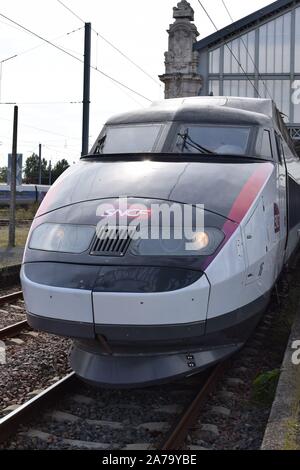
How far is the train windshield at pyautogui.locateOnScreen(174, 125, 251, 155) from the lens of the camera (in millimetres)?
5680

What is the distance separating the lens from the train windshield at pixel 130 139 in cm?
582

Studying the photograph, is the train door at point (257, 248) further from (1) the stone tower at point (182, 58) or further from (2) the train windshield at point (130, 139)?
(1) the stone tower at point (182, 58)

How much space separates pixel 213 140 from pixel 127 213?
182 centimetres

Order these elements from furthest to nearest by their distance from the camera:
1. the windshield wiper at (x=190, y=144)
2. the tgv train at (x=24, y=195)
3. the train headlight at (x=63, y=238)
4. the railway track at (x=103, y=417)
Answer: the tgv train at (x=24, y=195) < the windshield wiper at (x=190, y=144) < the train headlight at (x=63, y=238) < the railway track at (x=103, y=417)

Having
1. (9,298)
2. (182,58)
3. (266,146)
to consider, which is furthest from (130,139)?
(182,58)

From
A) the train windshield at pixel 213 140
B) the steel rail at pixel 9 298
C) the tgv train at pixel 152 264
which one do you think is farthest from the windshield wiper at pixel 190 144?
the steel rail at pixel 9 298

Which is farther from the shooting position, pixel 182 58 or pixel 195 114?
pixel 182 58

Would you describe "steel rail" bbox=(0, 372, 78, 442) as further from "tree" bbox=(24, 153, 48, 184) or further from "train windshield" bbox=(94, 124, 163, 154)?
"tree" bbox=(24, 153, 48, 184)

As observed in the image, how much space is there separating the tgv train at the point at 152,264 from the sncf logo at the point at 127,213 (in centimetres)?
1

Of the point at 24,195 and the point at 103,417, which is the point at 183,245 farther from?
the point at 24,195

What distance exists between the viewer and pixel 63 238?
4477 mm

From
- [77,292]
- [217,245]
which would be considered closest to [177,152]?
[217,245]

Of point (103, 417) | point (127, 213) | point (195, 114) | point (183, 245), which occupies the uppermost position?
point (195, 114)
